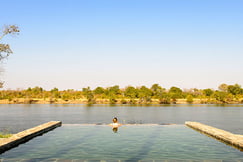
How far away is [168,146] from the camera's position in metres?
14.8

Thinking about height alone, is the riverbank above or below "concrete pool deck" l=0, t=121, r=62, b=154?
above

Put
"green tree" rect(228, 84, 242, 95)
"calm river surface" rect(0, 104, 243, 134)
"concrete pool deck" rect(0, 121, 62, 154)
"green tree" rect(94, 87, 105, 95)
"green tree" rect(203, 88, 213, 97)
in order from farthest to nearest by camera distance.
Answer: "green tree" rect(94, 87, 105, 95) < "green tree" rect(203, 88, 213, 97) < "green tree" rect(228, 84, 242, 95) < "calm river surface" rect(0, 104, 243, 134) < "concrete pool deck" rect(0, 121, 62, 154)

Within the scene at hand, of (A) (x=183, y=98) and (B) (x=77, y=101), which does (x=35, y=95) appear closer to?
(B) (x=77, y=101)

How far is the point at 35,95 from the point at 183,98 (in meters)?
62.3

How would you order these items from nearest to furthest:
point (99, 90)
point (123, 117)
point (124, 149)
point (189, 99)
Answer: point (124, 149) → point (123, 117) → point (189, 99) → point (99, 90)

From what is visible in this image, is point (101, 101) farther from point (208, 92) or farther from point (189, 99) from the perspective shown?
point (208, 92)

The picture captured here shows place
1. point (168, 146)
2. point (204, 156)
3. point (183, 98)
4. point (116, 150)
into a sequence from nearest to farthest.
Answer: point (204, 156) → point (116, 150) → point (168, 146) → point (183, 98)

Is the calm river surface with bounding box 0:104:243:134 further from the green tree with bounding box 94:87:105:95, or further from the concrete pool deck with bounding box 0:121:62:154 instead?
the green tree with bounding box 94:87:105:95

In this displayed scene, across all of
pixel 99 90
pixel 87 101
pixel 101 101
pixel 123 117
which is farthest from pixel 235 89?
pixel 123 117

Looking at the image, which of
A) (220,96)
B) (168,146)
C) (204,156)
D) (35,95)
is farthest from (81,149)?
(35,95)

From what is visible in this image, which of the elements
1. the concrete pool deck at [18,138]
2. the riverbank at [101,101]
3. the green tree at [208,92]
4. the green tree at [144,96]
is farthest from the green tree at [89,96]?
the concrete pool deck at [18,138]

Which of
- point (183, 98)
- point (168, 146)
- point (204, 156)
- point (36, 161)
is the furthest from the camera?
point (183, 98)

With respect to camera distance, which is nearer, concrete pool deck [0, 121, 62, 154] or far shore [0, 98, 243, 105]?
concrete pool deck [0, 121, 62, 154]

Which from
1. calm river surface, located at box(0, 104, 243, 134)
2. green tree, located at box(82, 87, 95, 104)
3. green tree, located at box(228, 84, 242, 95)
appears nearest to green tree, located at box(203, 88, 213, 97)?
green tree, located at box(228, 84, 242, 95)
